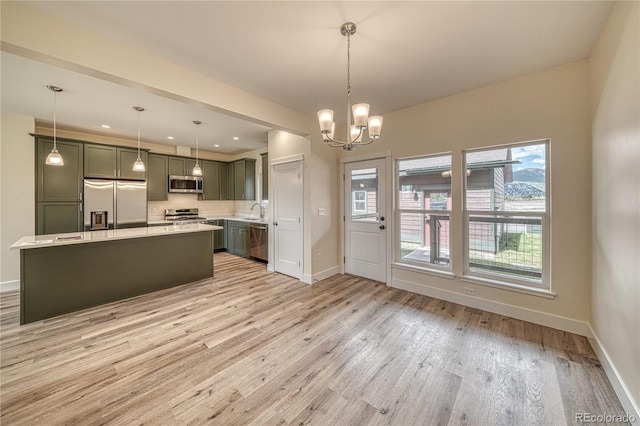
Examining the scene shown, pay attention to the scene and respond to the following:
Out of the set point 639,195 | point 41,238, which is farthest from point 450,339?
point 41,238

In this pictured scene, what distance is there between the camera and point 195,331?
2568 mm

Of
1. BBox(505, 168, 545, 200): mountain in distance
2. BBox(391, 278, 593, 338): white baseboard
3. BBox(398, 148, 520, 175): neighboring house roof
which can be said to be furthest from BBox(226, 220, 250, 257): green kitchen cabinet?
BBox(505, 168, 545, 200): mountain in distance

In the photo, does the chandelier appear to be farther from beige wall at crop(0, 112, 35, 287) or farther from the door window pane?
beige wall at crop(0, 112, 35, 287)

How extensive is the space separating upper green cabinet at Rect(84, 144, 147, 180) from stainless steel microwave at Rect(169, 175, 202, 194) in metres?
0.71

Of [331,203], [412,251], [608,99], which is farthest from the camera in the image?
[331,203]

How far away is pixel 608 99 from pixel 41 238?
629cm

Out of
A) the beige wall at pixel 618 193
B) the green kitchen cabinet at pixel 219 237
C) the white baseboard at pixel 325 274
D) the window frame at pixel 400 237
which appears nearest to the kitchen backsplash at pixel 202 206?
the green kitchen cabinet at pixel 219 237

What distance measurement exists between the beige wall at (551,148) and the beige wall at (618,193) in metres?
0.18

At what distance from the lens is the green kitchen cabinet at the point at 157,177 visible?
5.57 m

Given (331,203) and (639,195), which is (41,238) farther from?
(639,195)

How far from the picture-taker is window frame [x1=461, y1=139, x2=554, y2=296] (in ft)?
8.80

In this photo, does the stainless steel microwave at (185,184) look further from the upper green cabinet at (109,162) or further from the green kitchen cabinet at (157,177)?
the upper green cabinet at (109,162)

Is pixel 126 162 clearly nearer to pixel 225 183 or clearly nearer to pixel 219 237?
pixel 225 183

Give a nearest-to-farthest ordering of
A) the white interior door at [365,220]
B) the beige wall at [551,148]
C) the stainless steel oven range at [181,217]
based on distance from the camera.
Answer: the beige wall at [551,148] → the white interior door at [365,220] → the stainless steel oven range at [181,217]
